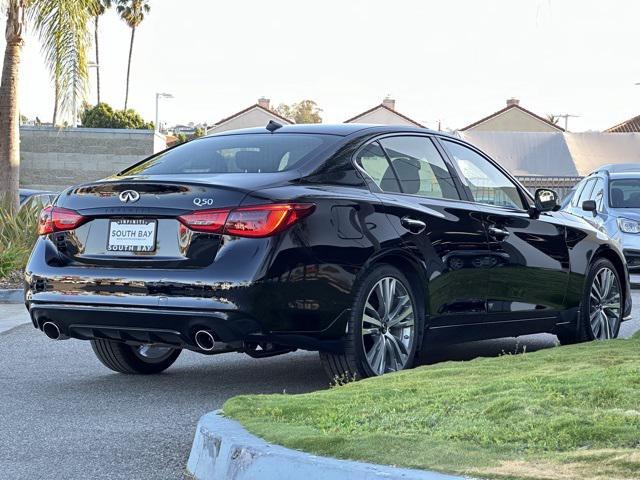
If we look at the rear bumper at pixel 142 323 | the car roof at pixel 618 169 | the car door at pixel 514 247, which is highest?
the car roof at pixel 618 169

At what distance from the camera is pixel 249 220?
651 centimetres

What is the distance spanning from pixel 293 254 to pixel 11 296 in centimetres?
932

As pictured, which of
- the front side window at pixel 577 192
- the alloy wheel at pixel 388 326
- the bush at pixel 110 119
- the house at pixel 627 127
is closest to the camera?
the alloy wheel at pixel 388 326

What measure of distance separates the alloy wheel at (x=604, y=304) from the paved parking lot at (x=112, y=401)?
2.04 ft

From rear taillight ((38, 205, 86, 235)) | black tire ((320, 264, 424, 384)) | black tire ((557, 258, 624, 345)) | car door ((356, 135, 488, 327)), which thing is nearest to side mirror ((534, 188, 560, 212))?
black tire ((557, 258, 624, 345))

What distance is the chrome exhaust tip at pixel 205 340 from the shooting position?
6609mm

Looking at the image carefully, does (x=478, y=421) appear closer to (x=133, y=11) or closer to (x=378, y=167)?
(x=378, y=167)

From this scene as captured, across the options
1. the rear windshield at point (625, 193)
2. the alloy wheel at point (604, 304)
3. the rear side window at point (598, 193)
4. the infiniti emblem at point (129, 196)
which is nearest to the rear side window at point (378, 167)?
the infiniti emblem at point (129, 196)

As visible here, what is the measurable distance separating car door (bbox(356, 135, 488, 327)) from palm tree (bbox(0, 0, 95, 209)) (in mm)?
12984

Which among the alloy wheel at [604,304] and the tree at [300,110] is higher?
the tree at [300,110]

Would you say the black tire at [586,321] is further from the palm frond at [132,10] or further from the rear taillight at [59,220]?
the palm frond at [132,10]

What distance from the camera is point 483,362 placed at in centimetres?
701

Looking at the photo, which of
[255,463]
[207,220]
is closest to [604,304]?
[207,220]

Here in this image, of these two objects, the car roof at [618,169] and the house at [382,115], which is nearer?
the car roof at [618,169]
